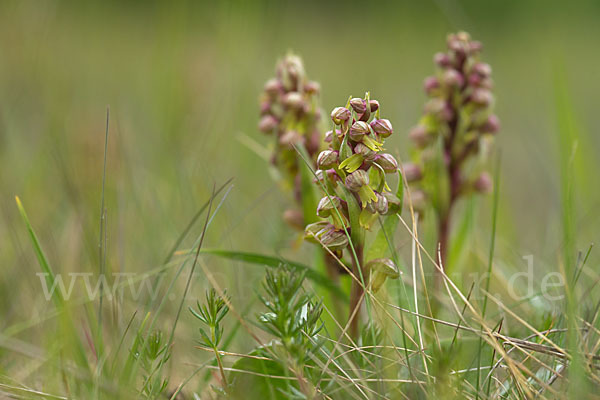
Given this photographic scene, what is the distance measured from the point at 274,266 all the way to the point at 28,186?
156 cm

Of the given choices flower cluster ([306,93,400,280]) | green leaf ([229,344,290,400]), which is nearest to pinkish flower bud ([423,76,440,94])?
flower cluster ([306,93,400,280])

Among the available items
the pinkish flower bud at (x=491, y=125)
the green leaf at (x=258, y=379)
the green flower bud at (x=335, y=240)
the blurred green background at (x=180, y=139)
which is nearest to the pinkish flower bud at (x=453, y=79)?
the pinkish flower bud at (x=491, y=125)

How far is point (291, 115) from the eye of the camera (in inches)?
64.1

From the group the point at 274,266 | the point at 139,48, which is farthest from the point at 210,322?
the point at 139,48

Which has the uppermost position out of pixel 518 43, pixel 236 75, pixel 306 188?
pixel 518 43

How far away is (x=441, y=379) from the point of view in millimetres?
938

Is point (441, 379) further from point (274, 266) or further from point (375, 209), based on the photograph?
point (274, 266)

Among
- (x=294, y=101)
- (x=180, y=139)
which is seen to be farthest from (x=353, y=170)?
(x=180, y=139)

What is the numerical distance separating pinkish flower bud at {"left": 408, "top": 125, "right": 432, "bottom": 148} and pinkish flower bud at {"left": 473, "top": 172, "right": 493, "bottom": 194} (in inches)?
8.4

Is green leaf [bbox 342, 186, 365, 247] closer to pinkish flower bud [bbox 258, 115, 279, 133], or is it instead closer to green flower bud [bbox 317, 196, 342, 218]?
green flower bud [bbox 317, 196, 342, 218]

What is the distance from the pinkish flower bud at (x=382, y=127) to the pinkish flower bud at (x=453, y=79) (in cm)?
66

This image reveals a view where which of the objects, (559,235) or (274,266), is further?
(559,235)

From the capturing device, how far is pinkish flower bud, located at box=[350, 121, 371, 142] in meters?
1.16

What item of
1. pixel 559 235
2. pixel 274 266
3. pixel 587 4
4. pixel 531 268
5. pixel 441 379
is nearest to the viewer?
pixel 441 379
